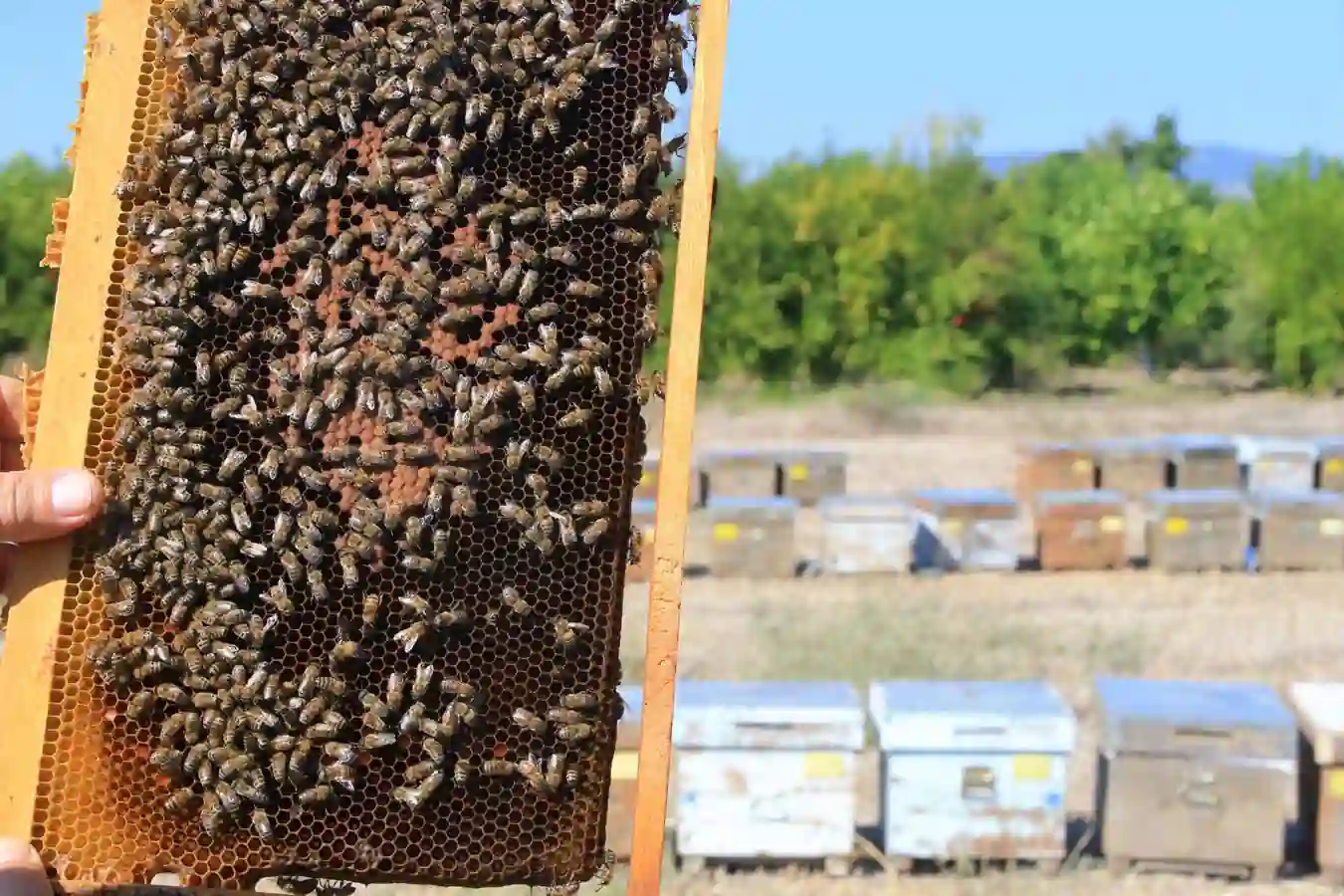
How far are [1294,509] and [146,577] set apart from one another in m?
16.3

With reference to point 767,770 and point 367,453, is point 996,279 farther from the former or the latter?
point 367,453

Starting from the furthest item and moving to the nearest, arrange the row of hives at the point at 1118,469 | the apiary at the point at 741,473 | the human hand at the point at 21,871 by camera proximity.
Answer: the apiary at the point at 741,473, the row of hives at the point at 1118,469, the human hand at the point at 21,871

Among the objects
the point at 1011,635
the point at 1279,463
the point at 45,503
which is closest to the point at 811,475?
the point at 1011,635

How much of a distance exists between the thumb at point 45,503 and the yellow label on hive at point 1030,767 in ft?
24.4

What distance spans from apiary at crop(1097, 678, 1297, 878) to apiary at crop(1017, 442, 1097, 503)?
973 centimetres

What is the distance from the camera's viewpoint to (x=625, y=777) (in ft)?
27.9

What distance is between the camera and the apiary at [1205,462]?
18516 millimetres

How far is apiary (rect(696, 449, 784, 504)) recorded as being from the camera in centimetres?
1939

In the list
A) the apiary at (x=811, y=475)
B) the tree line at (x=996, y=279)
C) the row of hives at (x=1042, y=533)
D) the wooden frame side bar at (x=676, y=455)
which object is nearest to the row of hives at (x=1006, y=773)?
the wooden frame side bar at (x=676, y=455)

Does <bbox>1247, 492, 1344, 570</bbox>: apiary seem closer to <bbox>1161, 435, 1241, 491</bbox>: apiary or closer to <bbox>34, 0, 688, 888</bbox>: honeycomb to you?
<bbox>1161, 435, 1241, 491</bbox>: apiary

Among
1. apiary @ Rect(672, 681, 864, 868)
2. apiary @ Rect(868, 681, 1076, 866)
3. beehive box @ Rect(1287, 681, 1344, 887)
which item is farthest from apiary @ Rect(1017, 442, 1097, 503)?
apiary @ Rect(672, 681, 864, 868)

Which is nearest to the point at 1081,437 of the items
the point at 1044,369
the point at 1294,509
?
the point at 1044,369

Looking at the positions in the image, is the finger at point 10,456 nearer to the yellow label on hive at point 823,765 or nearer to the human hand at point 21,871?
the human hand at point 21,871

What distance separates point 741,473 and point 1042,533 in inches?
191
